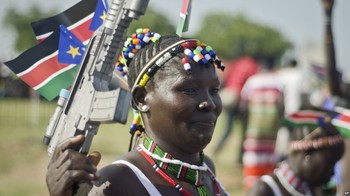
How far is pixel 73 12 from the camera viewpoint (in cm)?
431

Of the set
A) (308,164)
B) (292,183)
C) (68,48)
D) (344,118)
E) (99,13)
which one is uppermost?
(99,13)

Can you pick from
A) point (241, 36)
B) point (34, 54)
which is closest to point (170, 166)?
point (34, 54)

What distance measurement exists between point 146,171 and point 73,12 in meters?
1.04

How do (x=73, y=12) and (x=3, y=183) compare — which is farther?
(x=3, y=183)

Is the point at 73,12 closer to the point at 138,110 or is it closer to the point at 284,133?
the point at 138,110

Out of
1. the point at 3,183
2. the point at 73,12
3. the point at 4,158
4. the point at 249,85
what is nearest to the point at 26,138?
the point at 4,158

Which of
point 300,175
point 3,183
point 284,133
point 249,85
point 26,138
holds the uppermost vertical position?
point 300,175

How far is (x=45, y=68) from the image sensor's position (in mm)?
4250

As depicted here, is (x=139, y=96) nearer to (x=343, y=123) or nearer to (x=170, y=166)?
(x=170, y=166)

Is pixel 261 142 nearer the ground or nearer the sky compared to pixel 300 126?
nearer the ground

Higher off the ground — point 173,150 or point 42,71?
point 42,71

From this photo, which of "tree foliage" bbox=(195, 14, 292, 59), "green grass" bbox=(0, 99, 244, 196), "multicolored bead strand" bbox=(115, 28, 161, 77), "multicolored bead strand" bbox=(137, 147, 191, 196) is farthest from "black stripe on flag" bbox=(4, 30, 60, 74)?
"tree foliage" bbox=(195, 14, 292, 59)

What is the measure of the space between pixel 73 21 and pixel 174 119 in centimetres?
93

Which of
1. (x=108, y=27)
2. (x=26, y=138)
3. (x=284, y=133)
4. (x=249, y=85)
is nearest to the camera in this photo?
(x=108, y=27)
